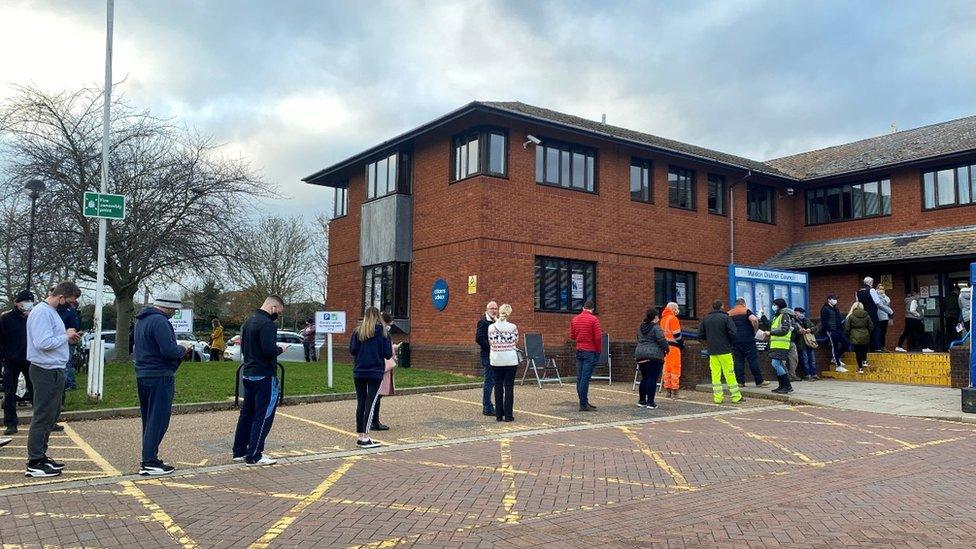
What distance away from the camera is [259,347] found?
7.66m

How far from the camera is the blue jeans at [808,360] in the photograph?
676 inches

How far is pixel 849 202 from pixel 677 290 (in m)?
6.77

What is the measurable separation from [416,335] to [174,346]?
12.7 metres

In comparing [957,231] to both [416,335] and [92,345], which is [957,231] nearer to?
[416,335]

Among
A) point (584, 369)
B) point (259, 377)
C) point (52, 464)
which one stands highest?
point (259, 377)

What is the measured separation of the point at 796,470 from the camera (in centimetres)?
771

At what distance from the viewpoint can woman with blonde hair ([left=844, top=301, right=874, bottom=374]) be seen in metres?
16.6

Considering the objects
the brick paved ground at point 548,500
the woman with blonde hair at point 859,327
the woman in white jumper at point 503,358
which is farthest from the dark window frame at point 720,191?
the brick paved ground at point 548,500

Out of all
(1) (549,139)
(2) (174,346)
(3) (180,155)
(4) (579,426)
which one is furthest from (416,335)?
(2) (174,346)

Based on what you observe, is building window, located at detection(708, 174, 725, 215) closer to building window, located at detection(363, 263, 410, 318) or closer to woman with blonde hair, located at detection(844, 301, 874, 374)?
woman with blonde hair, located at detection(844, 301, 874, 374)

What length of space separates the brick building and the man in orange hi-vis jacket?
15.0 feet

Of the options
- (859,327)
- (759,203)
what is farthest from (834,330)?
Result: (759,203)

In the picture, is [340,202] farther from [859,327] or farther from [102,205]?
[859,327]

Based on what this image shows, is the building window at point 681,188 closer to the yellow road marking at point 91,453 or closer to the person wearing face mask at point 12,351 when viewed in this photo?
the yellow road marking at point 91,453
